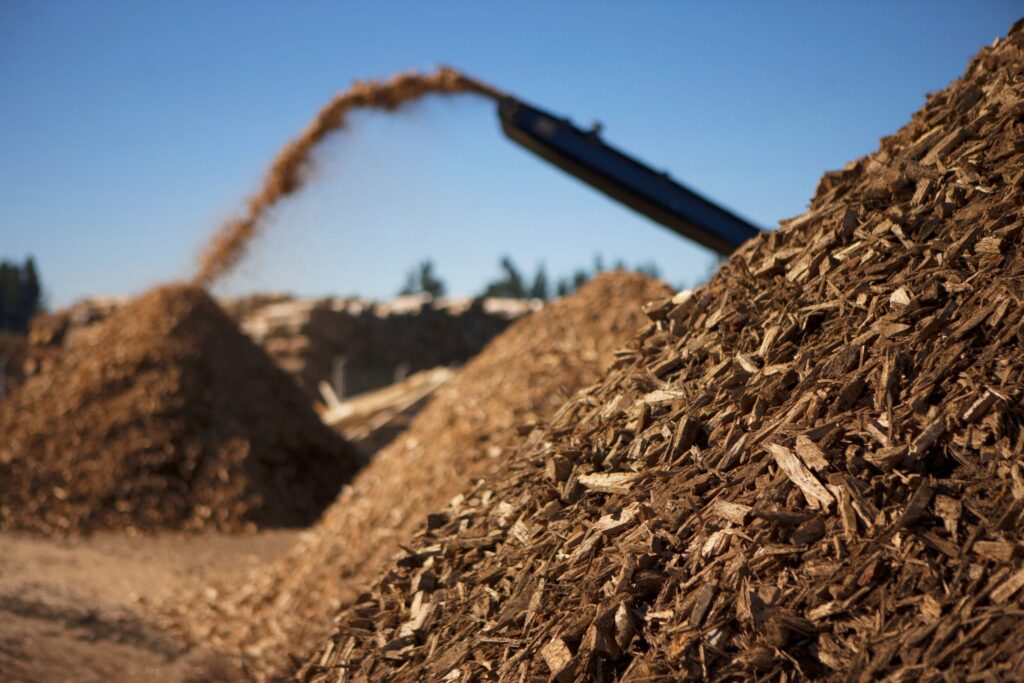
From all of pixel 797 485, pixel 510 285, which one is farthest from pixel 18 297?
pixel 797 485

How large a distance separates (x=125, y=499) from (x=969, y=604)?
27.5 ft

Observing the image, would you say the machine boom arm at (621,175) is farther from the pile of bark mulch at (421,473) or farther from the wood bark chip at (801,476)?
the wood bark chip at (801,476)

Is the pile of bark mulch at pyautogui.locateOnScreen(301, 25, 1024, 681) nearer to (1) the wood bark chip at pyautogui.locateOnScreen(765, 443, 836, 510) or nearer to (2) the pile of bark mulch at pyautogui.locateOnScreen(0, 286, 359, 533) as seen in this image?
(1) the wood bark chip at pyautogui.locateOnScreen(765, 443, 836, 510)

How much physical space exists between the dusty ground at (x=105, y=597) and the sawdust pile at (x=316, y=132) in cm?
356

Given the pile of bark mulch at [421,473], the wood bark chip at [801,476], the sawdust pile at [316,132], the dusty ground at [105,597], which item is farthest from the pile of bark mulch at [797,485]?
the sawdust pile at [316,132]

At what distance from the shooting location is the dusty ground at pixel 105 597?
452 cm

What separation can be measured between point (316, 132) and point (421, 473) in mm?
4181

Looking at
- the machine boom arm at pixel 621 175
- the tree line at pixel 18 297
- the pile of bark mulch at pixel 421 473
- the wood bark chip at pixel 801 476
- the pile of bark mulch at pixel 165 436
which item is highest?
the tree line at pixel 18 297

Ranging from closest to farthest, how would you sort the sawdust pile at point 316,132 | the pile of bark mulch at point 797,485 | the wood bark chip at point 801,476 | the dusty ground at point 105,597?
the pile of bark mulch at point 797,485 < the wood bark chip at point 801,476 < the dusty ground at point 105,597 < the sawdust pile at point 316,132

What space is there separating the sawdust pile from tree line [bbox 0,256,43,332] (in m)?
28.0

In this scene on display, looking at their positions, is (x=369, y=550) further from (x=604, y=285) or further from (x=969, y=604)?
(x=969, y=604)

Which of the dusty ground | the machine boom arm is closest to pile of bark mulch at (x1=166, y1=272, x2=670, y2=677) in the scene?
the dusty ground

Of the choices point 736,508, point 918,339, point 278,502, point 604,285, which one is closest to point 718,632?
point 736,508

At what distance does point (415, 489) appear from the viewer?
589cm
